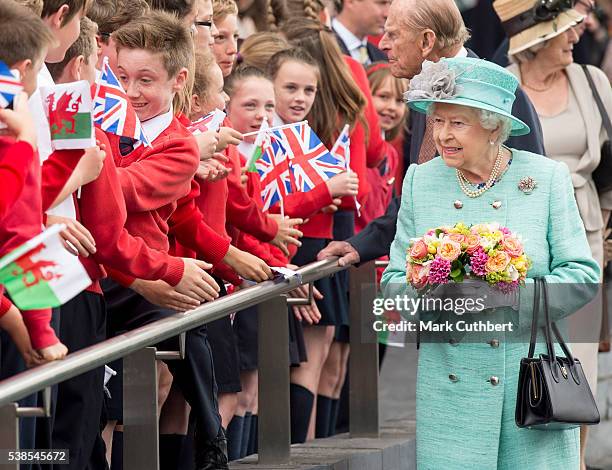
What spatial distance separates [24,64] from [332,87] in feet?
12.4

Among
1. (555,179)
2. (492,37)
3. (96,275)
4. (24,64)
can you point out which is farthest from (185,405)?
(492,37)

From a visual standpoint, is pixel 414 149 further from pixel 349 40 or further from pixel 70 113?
pixel 349 40

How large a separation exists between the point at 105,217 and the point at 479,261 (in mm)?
1237

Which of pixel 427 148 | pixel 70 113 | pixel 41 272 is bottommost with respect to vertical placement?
pixel 41 272

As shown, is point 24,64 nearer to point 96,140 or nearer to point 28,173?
point 28,173

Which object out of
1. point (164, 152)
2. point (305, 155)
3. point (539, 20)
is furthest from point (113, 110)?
point (539, 20)

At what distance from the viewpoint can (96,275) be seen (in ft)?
18.2

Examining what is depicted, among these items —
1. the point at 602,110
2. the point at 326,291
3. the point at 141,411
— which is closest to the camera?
the point at 141,411

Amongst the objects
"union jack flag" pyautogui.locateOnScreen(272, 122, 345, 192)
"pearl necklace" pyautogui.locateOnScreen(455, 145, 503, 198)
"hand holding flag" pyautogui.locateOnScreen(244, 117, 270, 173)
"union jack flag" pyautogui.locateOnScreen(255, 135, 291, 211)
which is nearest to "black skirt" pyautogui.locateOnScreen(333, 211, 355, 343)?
"union jack flag" pyautogui.locateOnScreen(272, 122, 345, 192)

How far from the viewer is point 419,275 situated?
551cm

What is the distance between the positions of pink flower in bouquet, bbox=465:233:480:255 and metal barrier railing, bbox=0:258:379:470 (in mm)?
957

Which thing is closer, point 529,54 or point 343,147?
point 343,147

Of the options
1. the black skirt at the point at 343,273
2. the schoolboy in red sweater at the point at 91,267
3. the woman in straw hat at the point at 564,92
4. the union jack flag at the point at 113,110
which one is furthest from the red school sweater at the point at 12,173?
the woman in straw hat at the point at 564,92

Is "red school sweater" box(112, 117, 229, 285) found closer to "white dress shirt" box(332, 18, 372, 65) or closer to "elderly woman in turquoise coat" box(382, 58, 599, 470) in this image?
"elderly woman in turquoise coat" box(382, 58, 599, 470)
